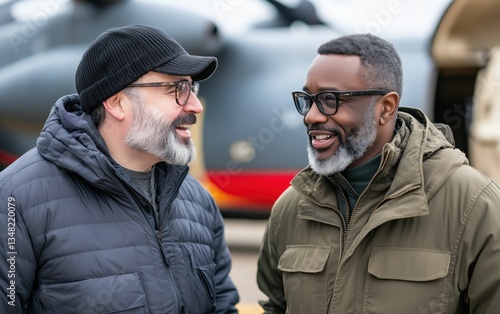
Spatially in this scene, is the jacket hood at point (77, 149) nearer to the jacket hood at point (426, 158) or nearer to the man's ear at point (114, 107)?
the man's ear at point (114, 107)

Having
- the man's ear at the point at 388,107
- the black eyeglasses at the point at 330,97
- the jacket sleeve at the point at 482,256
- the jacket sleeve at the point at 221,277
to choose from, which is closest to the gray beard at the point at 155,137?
the jacket sleeve at the point at 221,277

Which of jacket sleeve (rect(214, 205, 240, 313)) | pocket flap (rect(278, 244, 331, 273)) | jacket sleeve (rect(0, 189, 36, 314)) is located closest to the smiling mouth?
pocket flap (rect(278, 244, 331, 273))

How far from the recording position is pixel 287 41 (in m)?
9.82

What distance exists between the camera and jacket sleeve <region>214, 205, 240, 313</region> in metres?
3.08

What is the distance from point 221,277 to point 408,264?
968mm

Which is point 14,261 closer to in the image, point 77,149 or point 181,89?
point 77,149

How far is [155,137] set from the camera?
9.04 ft

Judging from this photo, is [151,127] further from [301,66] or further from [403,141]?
[301,66]

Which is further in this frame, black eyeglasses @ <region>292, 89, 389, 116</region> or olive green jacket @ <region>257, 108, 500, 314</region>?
black eyeglasses @ <region>292, 89, 389, 116</region>

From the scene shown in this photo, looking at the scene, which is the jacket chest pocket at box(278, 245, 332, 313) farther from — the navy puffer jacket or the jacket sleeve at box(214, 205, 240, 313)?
the jacket sleeve at box(214, 205, 240, 313)

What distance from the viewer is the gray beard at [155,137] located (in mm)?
2750

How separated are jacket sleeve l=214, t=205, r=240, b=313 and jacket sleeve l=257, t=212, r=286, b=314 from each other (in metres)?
0.18

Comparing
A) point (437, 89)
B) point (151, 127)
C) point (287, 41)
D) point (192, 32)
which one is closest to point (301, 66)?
point (287, 41)

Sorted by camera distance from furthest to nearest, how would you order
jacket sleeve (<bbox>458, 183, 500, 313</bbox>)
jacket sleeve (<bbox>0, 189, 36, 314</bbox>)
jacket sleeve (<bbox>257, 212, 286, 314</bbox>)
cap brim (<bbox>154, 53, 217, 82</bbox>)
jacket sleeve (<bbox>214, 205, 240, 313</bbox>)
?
1. jacket sleeve (<bbox>214, 205, 240, 313</bbox>)
2. jacket sleeve (<bbox>257, 212, 286, 314</bbox>)
3. cap brim (<bbox>154, 53, 217, 82</bbox>)
4. jacket sleeve (<bbox>0, 189, 36, 314</bbox>)
5. jacket sleeve (<bbox>458, 183, 500, 313</bbox>)
